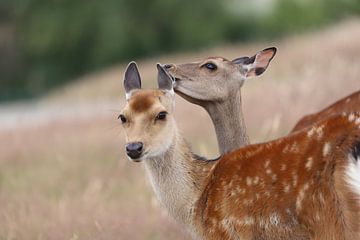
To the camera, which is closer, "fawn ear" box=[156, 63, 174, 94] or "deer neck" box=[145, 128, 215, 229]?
"deer neck" box=[145, 128, 215, 229]

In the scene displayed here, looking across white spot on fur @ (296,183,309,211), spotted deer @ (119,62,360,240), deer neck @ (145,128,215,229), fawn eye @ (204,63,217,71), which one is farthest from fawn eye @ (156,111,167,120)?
fawn eye @ (204,63,217,71)

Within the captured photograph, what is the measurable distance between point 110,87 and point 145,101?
77.2 feet

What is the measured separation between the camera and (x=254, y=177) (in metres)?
6.34

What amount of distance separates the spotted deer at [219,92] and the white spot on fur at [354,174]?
2521mm

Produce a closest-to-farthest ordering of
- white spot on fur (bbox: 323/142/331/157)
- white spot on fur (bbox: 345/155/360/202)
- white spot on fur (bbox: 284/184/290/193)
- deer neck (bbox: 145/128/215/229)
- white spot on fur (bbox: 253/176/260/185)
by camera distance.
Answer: white spot on fur (bbox: 345/155/360/202)
white spot on fur (bbox: 323/142/331/157)
white spot on fur (bbox: 284/184/290/193)
white spot on fur (bbox: 253/176/260/185)
deer neck (bbox: 145/128/215/229)

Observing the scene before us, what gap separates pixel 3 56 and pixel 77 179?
112ft

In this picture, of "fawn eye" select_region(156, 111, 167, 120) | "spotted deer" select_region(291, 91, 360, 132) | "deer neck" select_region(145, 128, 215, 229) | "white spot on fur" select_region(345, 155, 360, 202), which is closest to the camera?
"white spot on fur" select_region(345, 155, 360, 202)

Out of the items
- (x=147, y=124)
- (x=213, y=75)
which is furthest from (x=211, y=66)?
(x=147, y=124)

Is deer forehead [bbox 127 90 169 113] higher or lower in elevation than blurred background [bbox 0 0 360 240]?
higher

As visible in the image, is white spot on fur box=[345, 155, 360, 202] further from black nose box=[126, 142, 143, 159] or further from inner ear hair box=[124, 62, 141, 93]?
inner ear hair box=[124, 62, 141, 93]

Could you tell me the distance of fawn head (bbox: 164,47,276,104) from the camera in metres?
8.25

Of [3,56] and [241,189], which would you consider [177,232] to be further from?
[3,56]

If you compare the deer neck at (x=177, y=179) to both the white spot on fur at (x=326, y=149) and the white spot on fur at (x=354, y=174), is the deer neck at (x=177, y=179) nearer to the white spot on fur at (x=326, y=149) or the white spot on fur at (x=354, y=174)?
the white spot on fur at (x=326, y=149)

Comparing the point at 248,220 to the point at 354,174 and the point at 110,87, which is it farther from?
the point at 110,87
